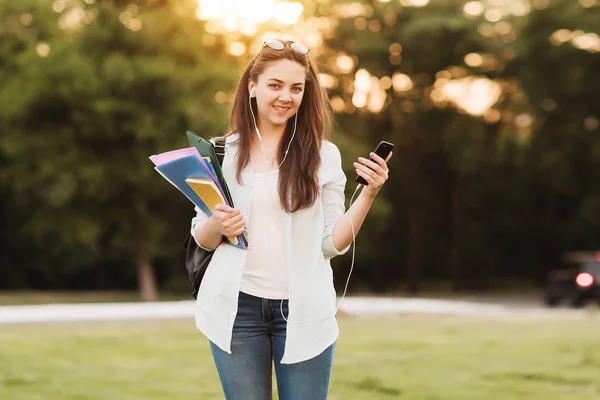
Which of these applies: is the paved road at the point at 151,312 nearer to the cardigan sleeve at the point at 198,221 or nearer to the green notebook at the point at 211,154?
the cardigan sleeve at the point at 198,221

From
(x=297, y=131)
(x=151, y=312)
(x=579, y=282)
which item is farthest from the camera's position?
(x=579, y=282)

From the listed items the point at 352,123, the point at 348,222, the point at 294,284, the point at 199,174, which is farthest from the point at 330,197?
the point at 352,123

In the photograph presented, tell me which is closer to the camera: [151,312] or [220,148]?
[220,148]

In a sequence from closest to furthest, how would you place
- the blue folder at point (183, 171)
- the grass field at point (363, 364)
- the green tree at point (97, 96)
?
1. the blue folder at point (183, 171)
2. the grass field at point (363, 364)
3. the green tree at point (97, 96)

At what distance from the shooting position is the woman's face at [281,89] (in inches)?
128

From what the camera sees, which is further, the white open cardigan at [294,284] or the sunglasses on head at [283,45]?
the sunglasses on head at [283,45]

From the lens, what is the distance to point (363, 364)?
30.0 ft

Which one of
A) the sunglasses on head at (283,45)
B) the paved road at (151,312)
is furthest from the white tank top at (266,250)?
the paved road at (151,312)

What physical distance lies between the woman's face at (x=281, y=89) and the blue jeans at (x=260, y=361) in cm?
61

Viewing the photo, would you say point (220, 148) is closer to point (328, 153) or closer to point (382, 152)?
point (328, 153)

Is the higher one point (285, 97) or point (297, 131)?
point (285, 97)

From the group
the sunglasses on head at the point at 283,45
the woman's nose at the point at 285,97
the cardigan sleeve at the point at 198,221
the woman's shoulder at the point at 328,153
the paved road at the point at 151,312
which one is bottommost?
the paved road at the point at 151,312

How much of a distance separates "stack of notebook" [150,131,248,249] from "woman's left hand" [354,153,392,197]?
0.44 meters

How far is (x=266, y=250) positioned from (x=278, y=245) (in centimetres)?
4
